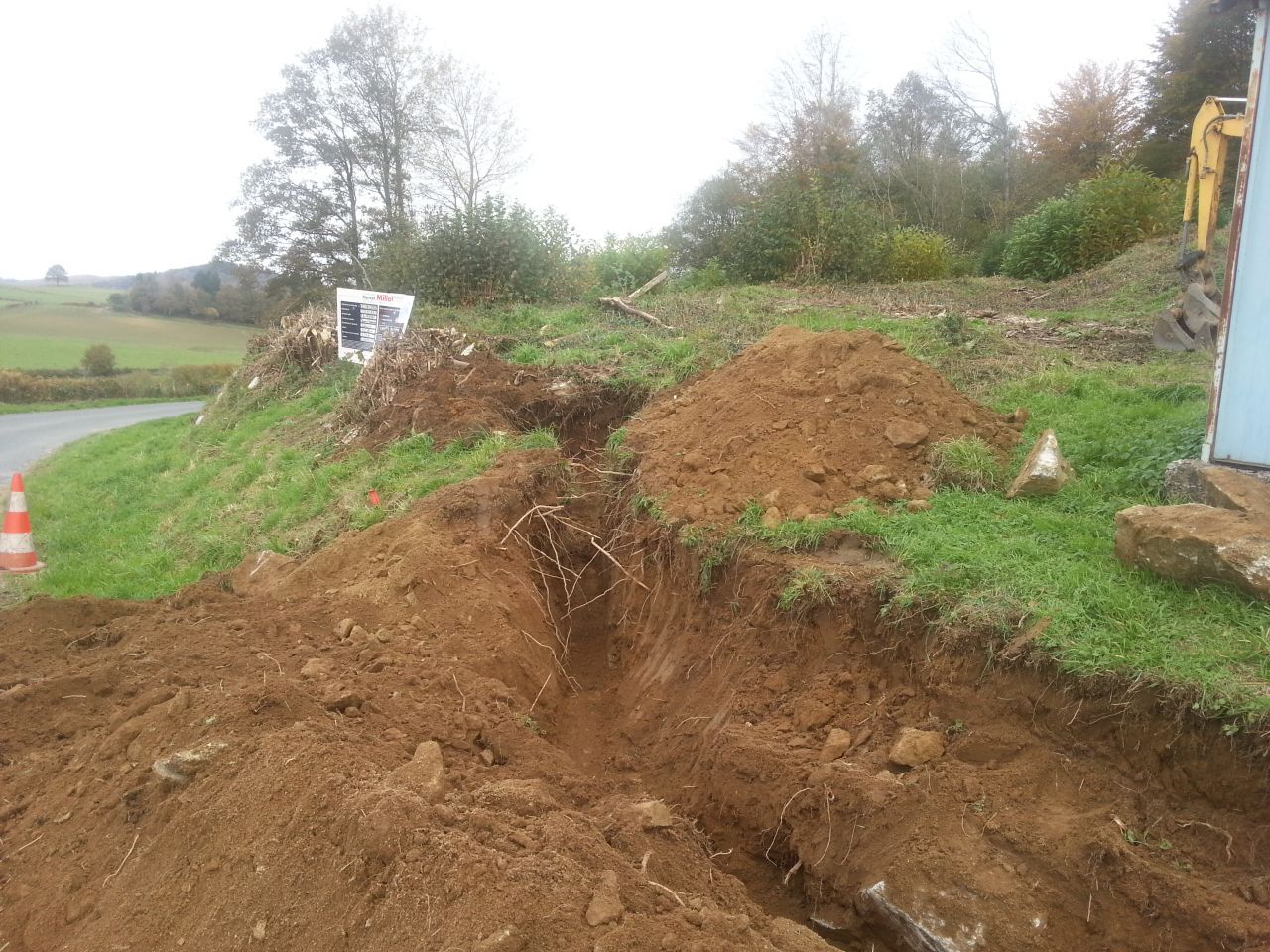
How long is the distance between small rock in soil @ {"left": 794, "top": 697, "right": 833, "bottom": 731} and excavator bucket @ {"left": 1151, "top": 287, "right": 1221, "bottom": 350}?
6739 millimetres

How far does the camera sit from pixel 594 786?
3912 mm

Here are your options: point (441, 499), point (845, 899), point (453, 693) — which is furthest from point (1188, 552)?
point (441, 499)

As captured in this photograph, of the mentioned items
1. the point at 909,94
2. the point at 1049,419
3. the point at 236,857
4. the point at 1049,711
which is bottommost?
the point at 236,857

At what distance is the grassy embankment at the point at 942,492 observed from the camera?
3836 millimetres

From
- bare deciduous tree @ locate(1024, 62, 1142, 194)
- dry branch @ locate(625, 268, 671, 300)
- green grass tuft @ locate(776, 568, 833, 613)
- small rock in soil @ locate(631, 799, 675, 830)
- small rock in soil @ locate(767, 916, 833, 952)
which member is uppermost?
bare deciduous tree @ locate(1024, 62, 1142, 194)

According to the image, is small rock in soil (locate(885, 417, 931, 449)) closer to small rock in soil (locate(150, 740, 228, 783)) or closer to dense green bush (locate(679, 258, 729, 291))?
small rock in soil (locate(150, 740, 228, 783))

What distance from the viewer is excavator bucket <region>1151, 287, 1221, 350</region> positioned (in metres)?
8.79

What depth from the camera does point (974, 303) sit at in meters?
12.8

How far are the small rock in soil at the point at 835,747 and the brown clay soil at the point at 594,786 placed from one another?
0.02 m

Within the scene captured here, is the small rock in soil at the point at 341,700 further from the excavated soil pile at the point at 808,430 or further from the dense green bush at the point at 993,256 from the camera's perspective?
the dense green bush at the point at 993,256

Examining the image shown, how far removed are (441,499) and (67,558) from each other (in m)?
4.12

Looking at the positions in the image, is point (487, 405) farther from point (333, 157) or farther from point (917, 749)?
point (333, 157)

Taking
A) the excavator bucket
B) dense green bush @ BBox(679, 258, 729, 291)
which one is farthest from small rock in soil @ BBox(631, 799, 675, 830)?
dense green bush @ BBox(679, 258, 729, 291)

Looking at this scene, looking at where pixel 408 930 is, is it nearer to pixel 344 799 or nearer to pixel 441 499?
pixel 344 799
